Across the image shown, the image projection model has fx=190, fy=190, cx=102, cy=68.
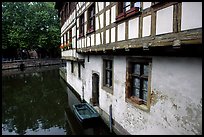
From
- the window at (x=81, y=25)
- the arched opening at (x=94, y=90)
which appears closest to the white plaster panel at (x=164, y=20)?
the arched opening at (x=94, y=90)

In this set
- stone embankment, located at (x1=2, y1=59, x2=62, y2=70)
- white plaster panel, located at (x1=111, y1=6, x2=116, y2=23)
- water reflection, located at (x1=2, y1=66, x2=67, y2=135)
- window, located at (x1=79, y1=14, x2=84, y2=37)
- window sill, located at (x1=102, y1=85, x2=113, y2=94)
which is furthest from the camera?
stone embankment, located at (x1=2, y1=59, x2=62, y2=70)

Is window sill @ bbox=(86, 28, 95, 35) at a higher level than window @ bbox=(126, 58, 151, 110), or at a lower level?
higher

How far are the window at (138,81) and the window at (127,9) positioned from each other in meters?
1.33

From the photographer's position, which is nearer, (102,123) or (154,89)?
(154,89)

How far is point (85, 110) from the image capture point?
352 inches

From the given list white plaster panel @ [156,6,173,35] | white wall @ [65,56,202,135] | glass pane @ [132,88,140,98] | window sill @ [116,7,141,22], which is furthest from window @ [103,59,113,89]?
white plaster panel @ [156,6,173,35]

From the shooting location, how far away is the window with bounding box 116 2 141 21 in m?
5.05

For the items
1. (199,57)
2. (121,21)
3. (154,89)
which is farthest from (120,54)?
(199,57)

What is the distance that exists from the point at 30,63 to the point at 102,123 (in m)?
29.9

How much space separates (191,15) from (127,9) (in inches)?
106

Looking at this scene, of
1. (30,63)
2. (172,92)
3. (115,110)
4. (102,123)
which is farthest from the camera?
(30,63)

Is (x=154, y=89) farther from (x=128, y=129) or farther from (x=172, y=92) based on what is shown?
(x=128, y=129)

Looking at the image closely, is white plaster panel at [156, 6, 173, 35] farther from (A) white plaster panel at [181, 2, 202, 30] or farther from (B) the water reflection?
(B) the water reflection

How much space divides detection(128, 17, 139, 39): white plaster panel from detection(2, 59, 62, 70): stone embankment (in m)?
29.8
